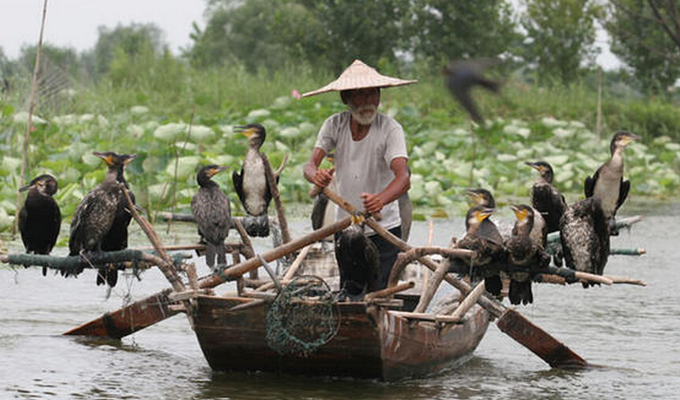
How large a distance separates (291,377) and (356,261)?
0.88m

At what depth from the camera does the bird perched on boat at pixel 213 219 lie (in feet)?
22.4

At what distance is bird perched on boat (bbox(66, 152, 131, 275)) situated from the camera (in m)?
6.55

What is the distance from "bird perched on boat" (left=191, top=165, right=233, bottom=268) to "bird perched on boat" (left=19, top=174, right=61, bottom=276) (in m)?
0.83

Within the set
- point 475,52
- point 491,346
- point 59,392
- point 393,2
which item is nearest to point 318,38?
point 393,2

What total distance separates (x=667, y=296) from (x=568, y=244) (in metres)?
4.06

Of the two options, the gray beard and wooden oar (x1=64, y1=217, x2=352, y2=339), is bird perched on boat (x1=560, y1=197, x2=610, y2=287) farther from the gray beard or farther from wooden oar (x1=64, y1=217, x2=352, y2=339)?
wooden oar (x1=64, y1=217, x2=352, y2=339)

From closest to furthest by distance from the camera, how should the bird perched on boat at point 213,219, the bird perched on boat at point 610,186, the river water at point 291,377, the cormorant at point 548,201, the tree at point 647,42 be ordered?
the river water at point 291,377
the bird perched on boat at point 213,219
the bird perched on boat at point 610,186
the cormorant at point 548,201
the tree at point 647,42

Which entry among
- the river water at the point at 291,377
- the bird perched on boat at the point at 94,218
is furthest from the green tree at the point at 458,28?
the bird perched on boat at the point at 94,218

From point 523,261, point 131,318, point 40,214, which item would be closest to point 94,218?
point 40,214

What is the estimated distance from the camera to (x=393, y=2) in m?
26.2

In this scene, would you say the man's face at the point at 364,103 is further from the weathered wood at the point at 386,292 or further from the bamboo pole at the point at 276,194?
the bamboo pole at the point at 276,194

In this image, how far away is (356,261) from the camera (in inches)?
231

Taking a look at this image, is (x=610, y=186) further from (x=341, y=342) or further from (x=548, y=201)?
(x=341, y=342)

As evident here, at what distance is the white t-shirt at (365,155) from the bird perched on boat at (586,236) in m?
1.04
